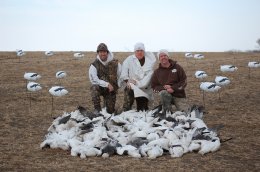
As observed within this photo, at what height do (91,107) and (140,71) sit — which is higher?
(140,71)

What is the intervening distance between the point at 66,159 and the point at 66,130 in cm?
145

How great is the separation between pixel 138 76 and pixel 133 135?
283 centimetres

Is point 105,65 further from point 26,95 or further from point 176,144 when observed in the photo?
point 26,95


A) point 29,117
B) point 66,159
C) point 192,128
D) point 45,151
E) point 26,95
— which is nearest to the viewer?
point 66,159

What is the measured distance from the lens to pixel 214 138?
28.3 ft

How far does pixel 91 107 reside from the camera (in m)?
14.0

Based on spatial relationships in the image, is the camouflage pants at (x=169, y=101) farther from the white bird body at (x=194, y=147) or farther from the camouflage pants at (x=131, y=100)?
the white bird body at (x=194, y=147)

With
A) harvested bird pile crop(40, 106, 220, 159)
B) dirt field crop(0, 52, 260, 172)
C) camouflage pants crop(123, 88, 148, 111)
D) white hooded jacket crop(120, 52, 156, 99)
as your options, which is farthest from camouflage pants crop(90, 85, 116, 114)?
dirt field crop(0, 52, 260, 172)

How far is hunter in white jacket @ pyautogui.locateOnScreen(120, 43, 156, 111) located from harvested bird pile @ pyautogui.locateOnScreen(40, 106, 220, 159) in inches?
43.2

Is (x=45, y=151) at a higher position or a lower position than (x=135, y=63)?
lower

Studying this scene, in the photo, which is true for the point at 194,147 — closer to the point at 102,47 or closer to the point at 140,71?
the point at 140,71

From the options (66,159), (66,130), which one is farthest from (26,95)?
(66,159)

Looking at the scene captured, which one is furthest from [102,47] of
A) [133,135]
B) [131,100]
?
[133,135]

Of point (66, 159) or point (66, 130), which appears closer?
point (66, 159)
